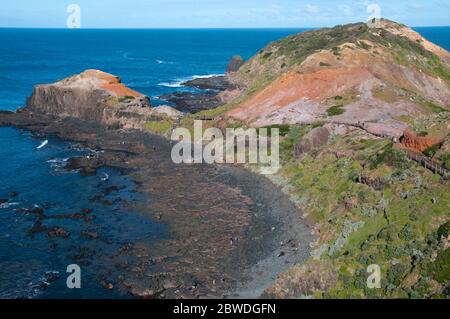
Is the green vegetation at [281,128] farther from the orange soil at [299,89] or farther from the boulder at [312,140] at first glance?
the boulder at [312,140]

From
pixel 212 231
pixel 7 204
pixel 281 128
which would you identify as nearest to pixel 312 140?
pixel 281 128

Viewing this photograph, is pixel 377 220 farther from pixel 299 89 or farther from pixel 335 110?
pixel 299 89

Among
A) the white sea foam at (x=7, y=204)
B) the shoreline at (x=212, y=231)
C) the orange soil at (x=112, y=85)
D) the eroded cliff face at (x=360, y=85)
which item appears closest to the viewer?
the shoreline at (x=212, y=231)

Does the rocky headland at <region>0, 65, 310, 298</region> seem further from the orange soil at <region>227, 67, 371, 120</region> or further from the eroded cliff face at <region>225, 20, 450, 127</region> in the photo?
the eroded cliff face at <region>225, 20, 450, 127</region>

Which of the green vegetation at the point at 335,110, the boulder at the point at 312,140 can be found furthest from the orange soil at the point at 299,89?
the boulder at the point at 312,140

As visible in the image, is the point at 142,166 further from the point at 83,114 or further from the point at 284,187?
the point at 83,114
